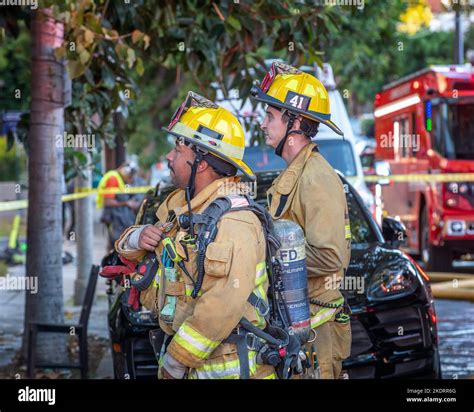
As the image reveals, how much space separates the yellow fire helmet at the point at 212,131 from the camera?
4176mm

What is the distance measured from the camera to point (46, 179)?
896 centimetres

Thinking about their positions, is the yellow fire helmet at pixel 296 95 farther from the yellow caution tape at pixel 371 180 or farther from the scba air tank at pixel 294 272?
the yellow caution tape at pixel 371 180

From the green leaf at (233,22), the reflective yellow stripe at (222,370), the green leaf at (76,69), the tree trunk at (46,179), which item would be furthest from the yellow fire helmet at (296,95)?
the tree trunk at (46,179)

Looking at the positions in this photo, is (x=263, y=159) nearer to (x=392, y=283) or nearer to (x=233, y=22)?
(x=233, y=22)

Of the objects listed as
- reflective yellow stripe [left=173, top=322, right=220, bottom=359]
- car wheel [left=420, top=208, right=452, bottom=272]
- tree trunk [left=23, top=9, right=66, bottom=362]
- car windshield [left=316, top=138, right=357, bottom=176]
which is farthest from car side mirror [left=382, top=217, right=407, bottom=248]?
car wheel [left=420, top=208, right=452, bottom=272]

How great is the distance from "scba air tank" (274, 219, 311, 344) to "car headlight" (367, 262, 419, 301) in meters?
2.34

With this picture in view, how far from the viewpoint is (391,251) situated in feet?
23.8

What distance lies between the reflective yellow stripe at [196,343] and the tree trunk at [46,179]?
17.1 feet

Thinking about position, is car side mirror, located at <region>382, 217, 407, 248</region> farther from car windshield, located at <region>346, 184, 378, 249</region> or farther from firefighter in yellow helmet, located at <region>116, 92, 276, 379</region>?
firefighter in yellow helmet, located at <region>116, 92, 276, 379</region>

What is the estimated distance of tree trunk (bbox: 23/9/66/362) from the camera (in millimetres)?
8883

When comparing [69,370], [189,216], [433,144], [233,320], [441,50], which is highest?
[441,50]

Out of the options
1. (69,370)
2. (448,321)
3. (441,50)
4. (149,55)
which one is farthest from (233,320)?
(441,50)

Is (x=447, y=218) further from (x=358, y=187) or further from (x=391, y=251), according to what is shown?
(x=391, y=251)

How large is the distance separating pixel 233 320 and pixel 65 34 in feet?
18.6
